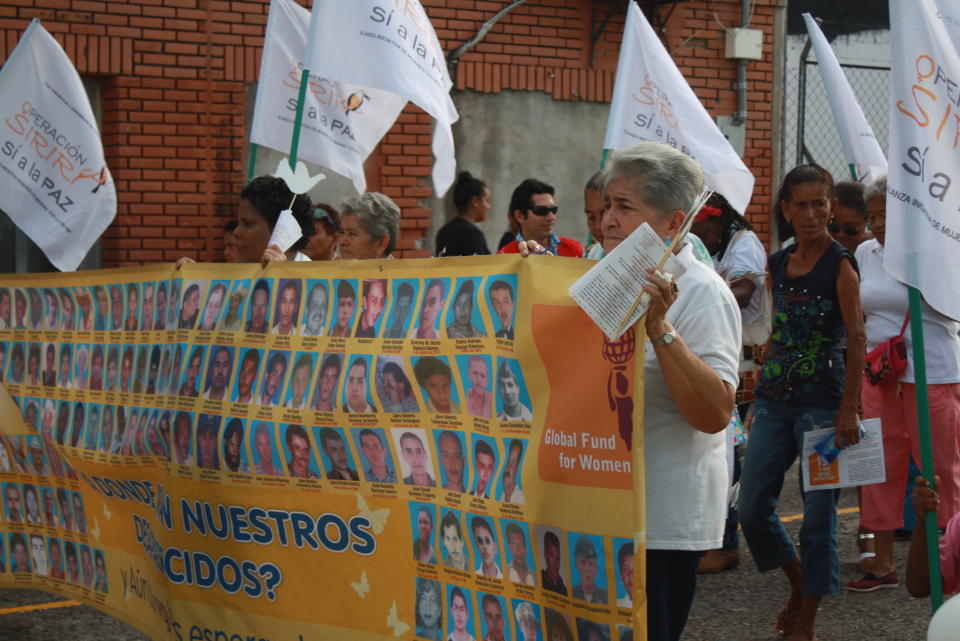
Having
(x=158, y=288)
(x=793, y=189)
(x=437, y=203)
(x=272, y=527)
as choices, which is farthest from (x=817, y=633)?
(x=437, y=203)

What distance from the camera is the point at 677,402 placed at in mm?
3395

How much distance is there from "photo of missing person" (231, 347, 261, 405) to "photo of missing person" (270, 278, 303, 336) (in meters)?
0.11

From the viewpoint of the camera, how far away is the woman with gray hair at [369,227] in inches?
237

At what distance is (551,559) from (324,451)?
3.22ft

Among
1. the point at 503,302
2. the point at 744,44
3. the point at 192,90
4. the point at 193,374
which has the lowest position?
the point at 193,374

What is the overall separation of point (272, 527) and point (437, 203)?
7.36 meters

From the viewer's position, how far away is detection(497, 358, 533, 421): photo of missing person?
3.60m

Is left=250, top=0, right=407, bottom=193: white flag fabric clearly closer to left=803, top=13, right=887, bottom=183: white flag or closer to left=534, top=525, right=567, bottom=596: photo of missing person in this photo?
left=803, top=13, right=887, bottom=183: white flag

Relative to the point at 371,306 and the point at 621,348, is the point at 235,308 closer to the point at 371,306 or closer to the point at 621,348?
the point at 371,306

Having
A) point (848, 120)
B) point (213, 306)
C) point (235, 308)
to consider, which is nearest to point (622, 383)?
point (235, 308)

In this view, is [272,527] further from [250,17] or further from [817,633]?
[250,17]

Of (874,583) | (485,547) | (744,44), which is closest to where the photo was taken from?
(485,547)

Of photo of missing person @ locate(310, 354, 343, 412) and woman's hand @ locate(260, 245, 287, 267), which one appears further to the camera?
woman's hand @ locate(260, 245, 287, 267)

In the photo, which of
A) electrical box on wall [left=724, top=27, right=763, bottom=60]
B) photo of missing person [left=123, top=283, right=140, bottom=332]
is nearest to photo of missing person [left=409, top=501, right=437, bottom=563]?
photo of missing person [left=123, top=283, right=140, bottom=332]
